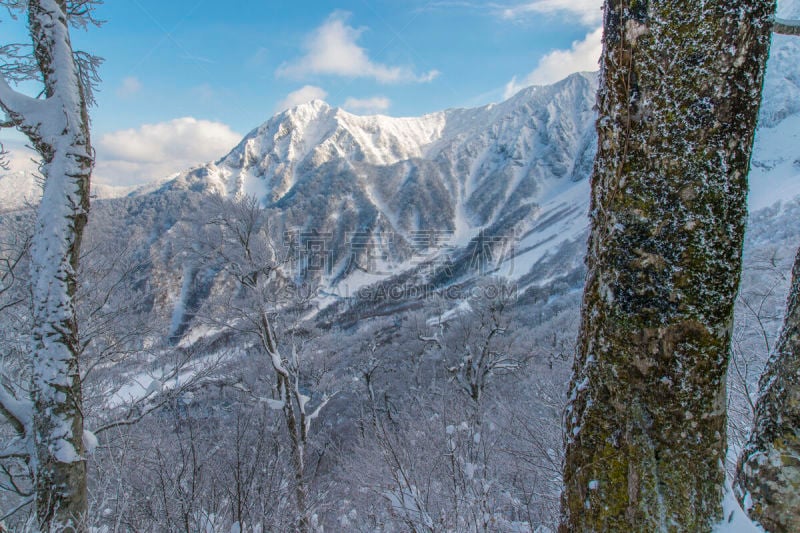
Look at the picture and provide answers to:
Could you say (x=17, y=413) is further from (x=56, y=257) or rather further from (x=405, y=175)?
(x=405, y=175)

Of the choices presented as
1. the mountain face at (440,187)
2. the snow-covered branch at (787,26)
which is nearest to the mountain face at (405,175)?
the mountain face at (440,187)

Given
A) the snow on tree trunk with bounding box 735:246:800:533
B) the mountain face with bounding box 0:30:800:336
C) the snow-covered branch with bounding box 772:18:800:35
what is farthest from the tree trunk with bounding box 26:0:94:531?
the mountain face with bounding box 0:30:800:336

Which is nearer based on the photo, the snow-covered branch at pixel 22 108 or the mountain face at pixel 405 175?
the snow-covered branch at pixel 22 108

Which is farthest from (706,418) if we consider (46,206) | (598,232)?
(46,206)

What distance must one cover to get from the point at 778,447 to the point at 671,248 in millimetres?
868

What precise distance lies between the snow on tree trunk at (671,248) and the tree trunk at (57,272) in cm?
329

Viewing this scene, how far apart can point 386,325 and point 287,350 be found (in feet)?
165

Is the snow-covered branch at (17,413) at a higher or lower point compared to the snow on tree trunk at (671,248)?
lower

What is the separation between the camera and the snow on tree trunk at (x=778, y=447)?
4.44 feet

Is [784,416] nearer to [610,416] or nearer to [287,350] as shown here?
[610,416]

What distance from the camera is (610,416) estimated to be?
156 cm

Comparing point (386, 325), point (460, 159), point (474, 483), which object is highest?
point (460, 159)

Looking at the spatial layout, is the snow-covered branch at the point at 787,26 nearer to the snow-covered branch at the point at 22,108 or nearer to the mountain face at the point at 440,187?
the snow-covered branch at the point at 22,108

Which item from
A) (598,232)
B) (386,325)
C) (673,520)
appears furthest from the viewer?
(386,325)
